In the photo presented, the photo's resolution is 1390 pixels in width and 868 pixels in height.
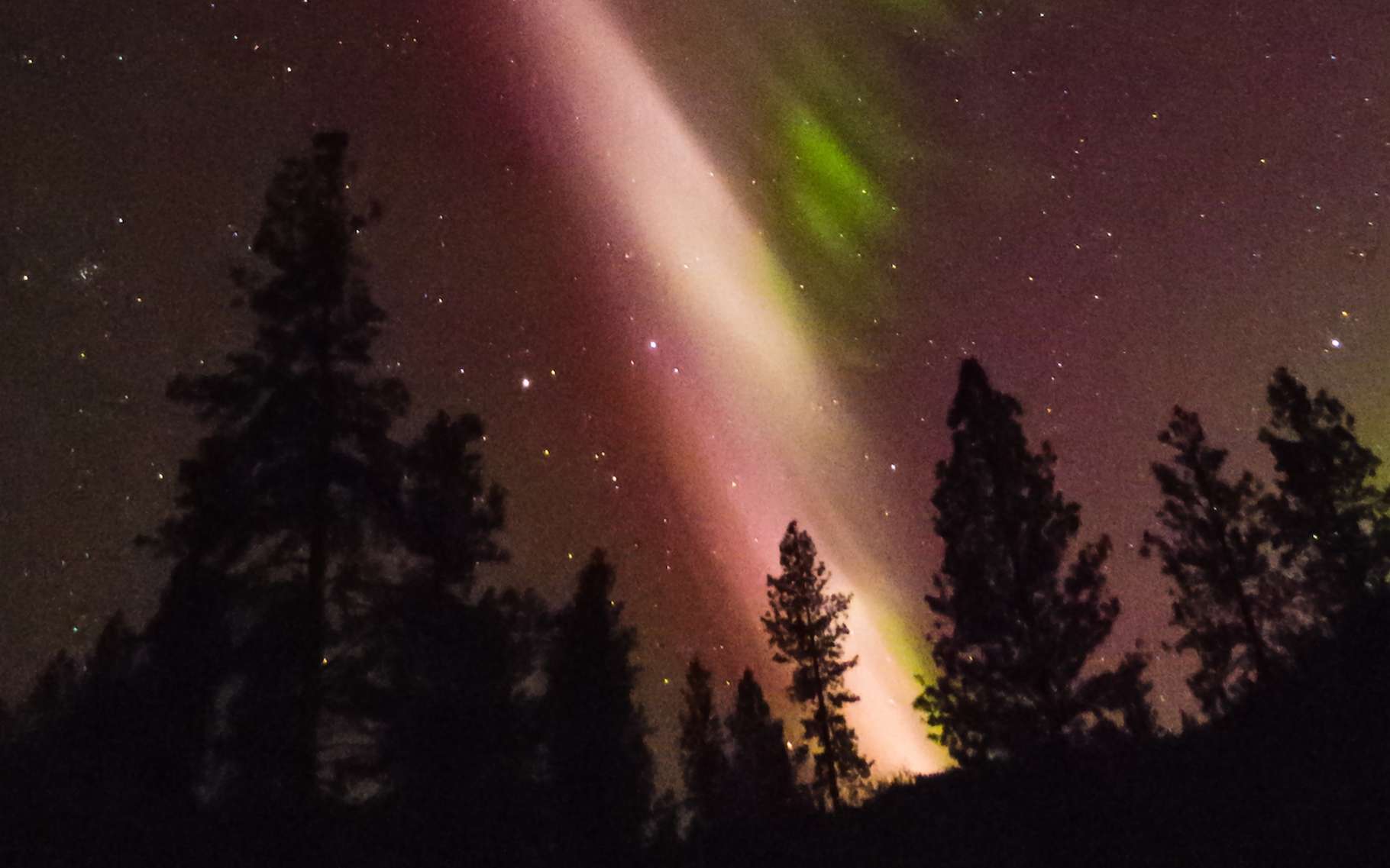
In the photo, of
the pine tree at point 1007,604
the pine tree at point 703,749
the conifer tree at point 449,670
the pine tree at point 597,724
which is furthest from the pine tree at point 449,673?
the pine tree at point 703,749

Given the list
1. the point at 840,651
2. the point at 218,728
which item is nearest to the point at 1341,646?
the point at 218,728

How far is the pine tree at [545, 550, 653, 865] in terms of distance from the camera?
26.2 meters

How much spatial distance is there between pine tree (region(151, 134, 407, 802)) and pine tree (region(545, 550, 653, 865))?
11.6m

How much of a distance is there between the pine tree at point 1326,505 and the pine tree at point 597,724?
24.0m

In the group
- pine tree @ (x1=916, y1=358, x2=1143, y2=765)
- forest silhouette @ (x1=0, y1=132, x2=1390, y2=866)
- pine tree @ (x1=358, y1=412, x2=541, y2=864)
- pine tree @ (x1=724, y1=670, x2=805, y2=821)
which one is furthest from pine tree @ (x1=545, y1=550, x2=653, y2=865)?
pine tree @ (x1=724, y1=670, x2=805, y2=821)

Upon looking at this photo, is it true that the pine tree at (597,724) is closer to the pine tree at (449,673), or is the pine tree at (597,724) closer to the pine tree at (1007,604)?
the pine tree at (449,673)

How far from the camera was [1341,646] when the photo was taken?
1163cm

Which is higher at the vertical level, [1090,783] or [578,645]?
[578,645]

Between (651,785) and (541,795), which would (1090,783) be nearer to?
(541,795)

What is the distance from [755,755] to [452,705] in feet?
118

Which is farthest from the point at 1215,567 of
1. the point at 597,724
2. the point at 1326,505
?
the point at 597,724

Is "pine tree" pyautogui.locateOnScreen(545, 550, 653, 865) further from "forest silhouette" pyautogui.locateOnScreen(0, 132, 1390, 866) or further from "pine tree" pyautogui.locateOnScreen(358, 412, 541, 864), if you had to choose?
"pine tree" pyautogui.locateOnScreen(358, 412, 541, 864)

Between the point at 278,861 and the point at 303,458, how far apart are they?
20.8ft

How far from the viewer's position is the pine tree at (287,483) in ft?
44.1
